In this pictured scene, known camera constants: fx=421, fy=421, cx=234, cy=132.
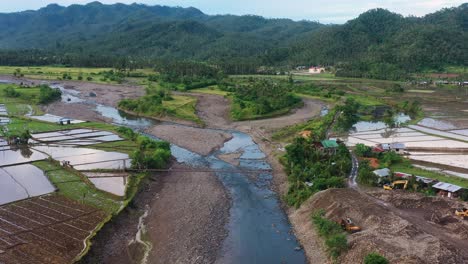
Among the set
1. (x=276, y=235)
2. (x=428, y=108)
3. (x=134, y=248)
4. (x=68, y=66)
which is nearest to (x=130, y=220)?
(x=134, y=248)

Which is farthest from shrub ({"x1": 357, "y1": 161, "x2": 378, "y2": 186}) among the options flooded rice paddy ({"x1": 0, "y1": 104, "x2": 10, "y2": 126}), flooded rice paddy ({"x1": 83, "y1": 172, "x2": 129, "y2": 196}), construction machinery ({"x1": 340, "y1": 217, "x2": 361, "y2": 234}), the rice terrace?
flooded rice paddy ({"x1": 0, "y1": 104, "x2": 10, "y2": 126})

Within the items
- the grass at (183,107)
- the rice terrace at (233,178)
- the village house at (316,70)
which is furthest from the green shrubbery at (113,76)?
the village house at (316,70)

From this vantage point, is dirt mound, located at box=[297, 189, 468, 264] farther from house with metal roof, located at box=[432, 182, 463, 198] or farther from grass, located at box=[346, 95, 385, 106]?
grass, located at box=[346, 95, 385, 106]

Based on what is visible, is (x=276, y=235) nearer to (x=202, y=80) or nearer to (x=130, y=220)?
(x=130, y=220)

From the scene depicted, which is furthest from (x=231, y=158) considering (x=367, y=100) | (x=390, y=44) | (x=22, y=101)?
(x=390, y=44)

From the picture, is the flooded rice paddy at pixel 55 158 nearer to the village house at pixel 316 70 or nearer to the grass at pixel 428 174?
the grass at pixel 428 174
